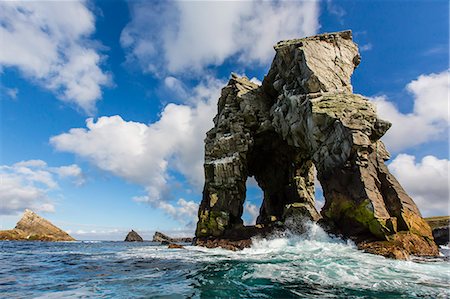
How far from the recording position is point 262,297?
1207 centimetres

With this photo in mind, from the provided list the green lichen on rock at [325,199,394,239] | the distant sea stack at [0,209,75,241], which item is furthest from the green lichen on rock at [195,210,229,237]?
the distant sea stack at [0,209,75,241]

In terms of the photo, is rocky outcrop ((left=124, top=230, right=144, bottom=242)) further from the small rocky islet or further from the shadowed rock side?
the shadowed rock side

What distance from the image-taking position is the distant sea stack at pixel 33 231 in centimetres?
12144

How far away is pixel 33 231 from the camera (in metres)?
125

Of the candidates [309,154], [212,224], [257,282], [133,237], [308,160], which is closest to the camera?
[257,282]

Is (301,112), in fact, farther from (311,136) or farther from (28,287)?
(28,287)

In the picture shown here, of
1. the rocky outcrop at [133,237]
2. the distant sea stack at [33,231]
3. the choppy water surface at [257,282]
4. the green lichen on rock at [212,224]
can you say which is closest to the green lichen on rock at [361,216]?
the choppy water surface at [257,282]

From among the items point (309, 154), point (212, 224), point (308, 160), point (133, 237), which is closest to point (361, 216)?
point (309, 154)

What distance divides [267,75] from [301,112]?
50.6 ft

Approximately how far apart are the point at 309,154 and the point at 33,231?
128827mm

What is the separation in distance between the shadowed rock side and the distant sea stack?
104 m

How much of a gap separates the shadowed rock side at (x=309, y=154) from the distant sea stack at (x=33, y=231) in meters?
104

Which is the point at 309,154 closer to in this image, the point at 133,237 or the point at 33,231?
the point at 133,237

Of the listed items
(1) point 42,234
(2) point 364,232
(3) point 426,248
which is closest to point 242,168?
(2) point 364,232
